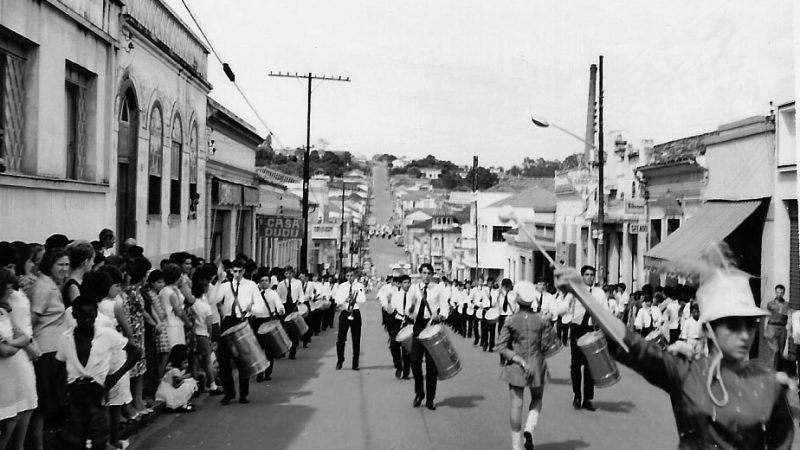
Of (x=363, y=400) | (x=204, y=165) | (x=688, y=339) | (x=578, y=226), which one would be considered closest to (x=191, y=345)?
(x=363, y=400)

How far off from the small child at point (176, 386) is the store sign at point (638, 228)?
2042 centimetres

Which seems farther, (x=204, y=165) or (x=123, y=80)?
(x=204, y=165)

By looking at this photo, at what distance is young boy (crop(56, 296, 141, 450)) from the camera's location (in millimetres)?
7008

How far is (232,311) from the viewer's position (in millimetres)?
11422

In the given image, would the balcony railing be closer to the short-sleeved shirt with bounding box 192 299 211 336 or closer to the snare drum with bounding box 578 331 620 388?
the short-sleeved shirt with bounding box 192 299 211 336

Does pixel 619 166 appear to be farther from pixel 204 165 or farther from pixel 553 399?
pixel 553 399

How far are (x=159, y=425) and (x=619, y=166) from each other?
81.8 ft

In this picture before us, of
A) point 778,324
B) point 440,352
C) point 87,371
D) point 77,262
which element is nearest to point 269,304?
point 440,352

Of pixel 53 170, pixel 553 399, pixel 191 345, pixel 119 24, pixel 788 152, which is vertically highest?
pixel 119 24

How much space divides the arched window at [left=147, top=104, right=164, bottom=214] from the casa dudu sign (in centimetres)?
1361

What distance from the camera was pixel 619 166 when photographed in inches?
1227

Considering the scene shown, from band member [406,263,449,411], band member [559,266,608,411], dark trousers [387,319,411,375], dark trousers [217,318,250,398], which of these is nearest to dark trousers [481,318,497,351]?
dark trousers [387,319,411,375]

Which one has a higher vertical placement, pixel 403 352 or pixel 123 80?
pixel 123 80

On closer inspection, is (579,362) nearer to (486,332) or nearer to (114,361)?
(114,361)
